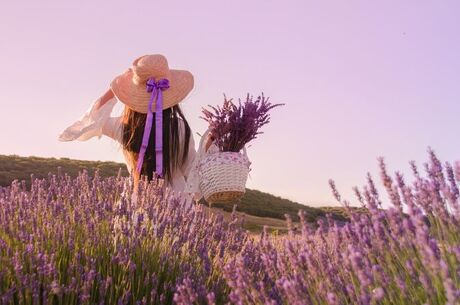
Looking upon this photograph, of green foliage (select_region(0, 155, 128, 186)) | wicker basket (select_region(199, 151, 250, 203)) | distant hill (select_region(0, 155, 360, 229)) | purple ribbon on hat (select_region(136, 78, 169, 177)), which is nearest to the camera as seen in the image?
wicker basket (select_region(199, 151, 250, 203))

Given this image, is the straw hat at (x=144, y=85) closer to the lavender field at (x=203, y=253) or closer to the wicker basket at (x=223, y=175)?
the wicker basket at (x=223, y=175)

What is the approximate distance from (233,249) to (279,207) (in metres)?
16.4

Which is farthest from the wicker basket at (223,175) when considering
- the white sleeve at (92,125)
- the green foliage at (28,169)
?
the green foliage at (28,169)

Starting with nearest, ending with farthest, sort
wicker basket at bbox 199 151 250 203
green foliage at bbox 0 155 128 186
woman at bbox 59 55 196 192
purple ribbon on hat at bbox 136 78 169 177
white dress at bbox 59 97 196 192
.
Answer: wicker basket at bbox 199 151 250 203
purple ribbon on hat at bbox 136 78 169 177
woman at bbox 59 55 196 192
white dress at bbox 59 97 196 192
green foliage at bbox 0 155 128 186

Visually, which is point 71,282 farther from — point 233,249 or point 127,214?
point 233,249

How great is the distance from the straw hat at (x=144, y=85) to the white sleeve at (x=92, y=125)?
223 mm

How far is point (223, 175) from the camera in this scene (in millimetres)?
3754

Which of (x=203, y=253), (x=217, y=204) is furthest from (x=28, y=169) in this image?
(x=203, y=253)

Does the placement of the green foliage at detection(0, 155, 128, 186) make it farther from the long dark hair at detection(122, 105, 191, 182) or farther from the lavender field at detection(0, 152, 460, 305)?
the lavender field at detection(0, 152, 460, 305)

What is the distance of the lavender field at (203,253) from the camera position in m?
1.86

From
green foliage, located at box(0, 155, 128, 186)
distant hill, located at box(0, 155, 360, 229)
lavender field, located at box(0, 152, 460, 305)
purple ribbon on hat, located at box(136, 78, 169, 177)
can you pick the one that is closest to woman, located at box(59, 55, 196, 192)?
purple ribbon on hat, located at box(136, 78, 169, 177)

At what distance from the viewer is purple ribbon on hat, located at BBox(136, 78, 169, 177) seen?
408 centimetres

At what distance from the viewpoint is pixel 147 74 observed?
443 centimetres

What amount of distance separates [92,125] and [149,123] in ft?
1.72
